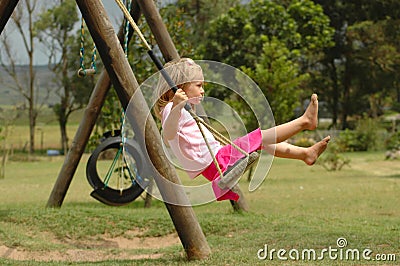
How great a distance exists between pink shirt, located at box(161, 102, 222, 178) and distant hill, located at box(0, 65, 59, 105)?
2594cm

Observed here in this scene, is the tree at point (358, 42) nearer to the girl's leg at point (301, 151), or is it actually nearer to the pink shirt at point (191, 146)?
the girl's leg at point (301, 151)

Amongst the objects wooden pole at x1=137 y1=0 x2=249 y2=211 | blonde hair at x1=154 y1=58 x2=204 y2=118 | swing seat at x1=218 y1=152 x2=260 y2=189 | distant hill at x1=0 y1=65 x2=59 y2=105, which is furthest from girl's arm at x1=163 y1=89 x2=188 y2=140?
distant hill at x1=0 y1=65 x2=59 y2=105

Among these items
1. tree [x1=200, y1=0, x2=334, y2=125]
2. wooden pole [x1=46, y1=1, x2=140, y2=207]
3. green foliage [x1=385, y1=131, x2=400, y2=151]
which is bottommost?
green foliage [x1=385, y1=131, x2=400, y2=151]

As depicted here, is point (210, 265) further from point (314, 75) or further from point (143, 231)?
point (314, 75)

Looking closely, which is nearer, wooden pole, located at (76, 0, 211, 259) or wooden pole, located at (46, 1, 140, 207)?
wooden pole, located at (76, 0, 211, 259)

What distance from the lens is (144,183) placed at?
7152 millimetres

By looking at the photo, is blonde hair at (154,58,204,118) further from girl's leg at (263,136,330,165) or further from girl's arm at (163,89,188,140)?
girl's leg at (263,136,330,165)

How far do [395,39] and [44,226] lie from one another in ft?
83.9

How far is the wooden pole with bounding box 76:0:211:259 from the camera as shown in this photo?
5.27 metres

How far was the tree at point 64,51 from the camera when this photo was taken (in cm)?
2892

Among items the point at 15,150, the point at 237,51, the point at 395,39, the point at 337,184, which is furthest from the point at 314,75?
the point at 337,184

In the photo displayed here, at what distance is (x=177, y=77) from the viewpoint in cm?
489

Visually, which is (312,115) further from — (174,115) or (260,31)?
(260,31)

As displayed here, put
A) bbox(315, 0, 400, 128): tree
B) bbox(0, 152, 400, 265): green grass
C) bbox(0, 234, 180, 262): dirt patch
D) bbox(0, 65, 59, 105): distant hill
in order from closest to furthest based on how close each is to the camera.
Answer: bbox(0, 152, 400, 265): green grass, bbox(0, 234, 180, 262): dirt patch, bbox(0, 65, 59, 105): distant hill, bbox(315, 0, 400, 128): tree
